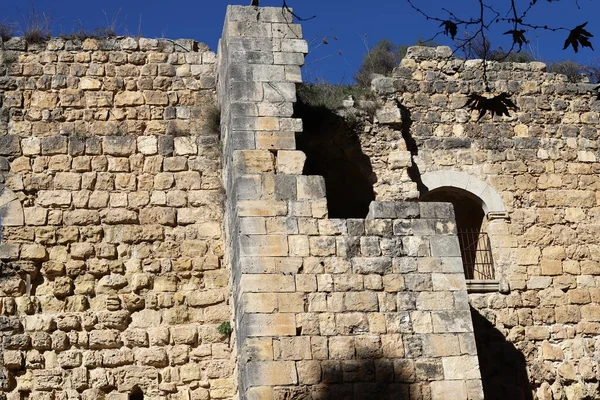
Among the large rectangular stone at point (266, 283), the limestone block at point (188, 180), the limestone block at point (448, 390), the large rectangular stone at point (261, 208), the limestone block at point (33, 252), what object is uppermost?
the limestone block at point (188, 180)

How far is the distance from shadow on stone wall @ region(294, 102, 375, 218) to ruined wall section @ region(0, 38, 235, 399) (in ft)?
Result: 3.93

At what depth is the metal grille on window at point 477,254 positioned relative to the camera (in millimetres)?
10805

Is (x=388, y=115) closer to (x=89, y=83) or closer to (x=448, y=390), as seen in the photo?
(x=89, y=83)

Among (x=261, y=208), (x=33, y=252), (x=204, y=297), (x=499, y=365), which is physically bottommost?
(x=499, y=365)

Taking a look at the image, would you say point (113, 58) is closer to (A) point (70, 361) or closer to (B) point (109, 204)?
(B) point (109, 204)

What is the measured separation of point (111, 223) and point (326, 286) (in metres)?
2.59

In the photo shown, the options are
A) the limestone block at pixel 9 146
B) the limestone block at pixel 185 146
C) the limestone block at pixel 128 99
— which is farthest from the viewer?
the limestone block at pixel 128 99

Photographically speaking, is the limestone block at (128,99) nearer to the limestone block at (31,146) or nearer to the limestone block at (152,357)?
the limestone block at (31,146)

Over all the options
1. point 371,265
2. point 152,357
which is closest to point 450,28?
point 371,265

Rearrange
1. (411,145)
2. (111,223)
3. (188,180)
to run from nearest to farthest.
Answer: (111,223)
(188,180)
(411,145)

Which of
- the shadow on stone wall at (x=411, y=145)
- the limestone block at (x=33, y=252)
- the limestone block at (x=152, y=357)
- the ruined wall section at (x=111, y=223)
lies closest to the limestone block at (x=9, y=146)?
the ruined wall section at (x=111, y=223)

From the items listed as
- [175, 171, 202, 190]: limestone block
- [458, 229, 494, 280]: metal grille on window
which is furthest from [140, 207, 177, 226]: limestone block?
[458, 229, 494, 280]: metal grille on window

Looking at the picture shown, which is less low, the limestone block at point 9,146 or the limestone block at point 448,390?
the limestone block at point 9,146

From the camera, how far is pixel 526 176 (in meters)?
10.9
